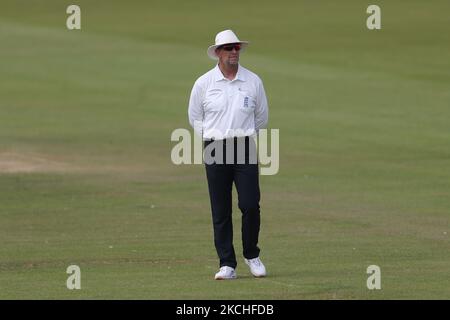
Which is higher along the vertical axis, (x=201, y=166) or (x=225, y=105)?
(x=225, y=105)

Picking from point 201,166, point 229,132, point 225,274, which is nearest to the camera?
point 229,132

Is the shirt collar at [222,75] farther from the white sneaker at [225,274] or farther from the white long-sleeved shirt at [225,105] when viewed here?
the white sneaker at [225,274]

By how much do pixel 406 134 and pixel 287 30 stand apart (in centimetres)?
1862

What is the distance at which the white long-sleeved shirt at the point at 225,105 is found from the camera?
1252 centimetres

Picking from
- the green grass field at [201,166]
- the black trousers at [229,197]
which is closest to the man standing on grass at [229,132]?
the black trousers at [229,197]

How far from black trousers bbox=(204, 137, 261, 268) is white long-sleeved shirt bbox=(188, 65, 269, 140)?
4.5 inches

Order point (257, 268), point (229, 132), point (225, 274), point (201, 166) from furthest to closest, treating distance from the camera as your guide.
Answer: point (201, 166)
point (257, 268)
point (225, 274)
point (229, 132)

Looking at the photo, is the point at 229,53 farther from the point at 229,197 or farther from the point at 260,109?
the point at 229,197

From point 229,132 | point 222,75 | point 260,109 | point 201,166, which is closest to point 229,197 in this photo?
point 229,132

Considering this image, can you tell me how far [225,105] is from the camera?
1252 centimetres

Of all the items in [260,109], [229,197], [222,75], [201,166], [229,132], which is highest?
[222,75]

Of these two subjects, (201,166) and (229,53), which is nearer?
(229,53)

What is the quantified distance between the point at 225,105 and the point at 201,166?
1197 cm

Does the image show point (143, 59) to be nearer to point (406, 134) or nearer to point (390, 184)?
point (406, 134)
